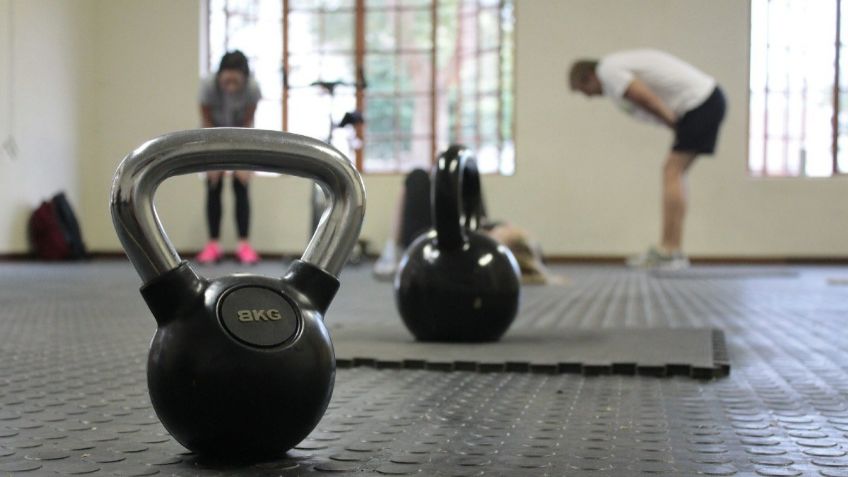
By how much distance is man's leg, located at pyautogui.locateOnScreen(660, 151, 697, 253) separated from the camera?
22.0ft

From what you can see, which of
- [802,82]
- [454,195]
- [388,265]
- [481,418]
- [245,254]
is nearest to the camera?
[481,418]

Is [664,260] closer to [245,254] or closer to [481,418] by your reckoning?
[245,254]

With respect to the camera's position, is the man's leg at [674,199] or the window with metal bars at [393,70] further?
the window with metal bars at [393,70]

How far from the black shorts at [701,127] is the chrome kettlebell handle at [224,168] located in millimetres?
5999

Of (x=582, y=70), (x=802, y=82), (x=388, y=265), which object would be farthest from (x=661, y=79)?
(x=388, y=265)

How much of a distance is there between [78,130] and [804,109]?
5860 millimetres

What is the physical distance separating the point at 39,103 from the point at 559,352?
6.97m

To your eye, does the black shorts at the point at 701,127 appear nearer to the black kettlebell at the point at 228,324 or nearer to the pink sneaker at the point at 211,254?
the pink sneaker at the point at 211,254

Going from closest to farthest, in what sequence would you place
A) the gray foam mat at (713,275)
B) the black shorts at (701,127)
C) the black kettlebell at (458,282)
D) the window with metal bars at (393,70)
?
the black kettlebell at (458,282), the gray foam mat at (713,275), the black shorts at (701,127), the window with metal bars at (393,70)

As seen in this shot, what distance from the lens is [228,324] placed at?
1.01 m

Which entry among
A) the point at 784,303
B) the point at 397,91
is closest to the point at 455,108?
the point at 397,91

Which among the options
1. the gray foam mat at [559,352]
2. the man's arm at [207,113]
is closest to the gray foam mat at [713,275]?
the man's arm at [207,113]

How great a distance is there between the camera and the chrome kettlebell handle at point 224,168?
3.29 ft

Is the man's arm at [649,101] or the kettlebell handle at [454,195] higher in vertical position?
the man's arm at [649,101]
